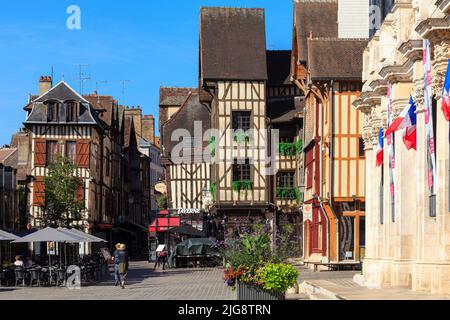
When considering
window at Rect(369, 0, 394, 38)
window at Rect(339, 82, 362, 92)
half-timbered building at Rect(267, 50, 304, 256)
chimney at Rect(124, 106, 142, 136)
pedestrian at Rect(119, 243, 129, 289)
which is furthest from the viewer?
chimney at Rect(124, 106, 142, 136)

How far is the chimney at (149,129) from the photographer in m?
100

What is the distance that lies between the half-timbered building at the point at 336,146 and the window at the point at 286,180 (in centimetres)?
715

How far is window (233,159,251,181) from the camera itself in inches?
1911

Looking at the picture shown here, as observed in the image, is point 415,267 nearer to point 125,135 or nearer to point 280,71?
point 280,71

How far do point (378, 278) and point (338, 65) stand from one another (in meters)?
16.7

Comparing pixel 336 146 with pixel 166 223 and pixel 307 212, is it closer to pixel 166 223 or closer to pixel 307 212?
pixel 307 212

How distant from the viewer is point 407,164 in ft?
69.2

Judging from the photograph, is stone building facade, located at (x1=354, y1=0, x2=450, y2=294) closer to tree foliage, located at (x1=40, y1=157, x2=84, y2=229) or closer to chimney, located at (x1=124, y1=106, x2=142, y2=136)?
tree foliage, located at (x1=40, y1=157, x2=84, y2=229)

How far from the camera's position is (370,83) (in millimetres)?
24047

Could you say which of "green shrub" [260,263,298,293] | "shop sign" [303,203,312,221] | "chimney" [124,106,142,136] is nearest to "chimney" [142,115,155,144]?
"chimney" [124,106,142,136]

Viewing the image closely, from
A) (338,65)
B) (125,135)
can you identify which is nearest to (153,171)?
(125,135)

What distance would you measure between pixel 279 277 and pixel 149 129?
274ft

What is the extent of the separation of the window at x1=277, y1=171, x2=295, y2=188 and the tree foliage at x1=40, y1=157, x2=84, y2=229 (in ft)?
35.0

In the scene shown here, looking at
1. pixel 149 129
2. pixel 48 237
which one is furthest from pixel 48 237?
pixel 149 129
